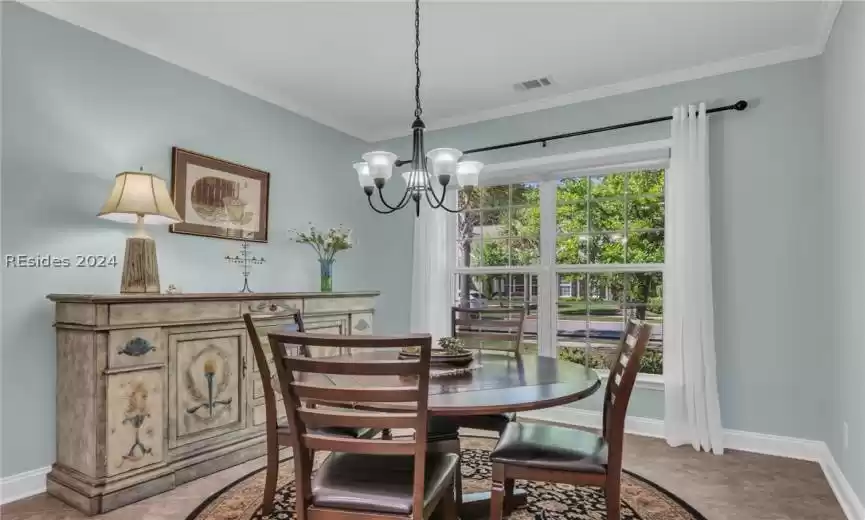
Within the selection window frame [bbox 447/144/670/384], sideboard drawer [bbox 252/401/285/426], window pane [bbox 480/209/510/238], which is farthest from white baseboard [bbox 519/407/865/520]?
sideboard drawer [bbox 252/401/285/426]

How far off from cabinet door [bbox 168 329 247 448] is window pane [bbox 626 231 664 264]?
274 centimetres

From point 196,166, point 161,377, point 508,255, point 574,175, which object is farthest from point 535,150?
point 161,377

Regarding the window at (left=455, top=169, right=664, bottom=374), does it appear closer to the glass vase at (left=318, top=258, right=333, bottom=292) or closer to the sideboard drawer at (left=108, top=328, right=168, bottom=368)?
the glass vase at (left=318, top=258, right=333, bottom=292)

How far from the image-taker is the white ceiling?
2730mm

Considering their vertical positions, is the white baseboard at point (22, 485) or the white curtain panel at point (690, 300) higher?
the white curtain panel at point (690, 300)

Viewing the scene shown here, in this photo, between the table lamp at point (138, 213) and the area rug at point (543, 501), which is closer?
the area rug at point (543, 501)

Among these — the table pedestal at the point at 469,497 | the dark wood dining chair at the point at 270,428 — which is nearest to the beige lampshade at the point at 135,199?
the dark wood dining chair at the point at 270,428

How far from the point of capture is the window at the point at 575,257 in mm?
3762

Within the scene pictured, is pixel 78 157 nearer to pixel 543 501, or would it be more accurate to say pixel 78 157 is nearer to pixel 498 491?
pixel 498 491

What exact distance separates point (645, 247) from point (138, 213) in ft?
10.7

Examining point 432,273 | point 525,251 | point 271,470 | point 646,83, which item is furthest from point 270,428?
point 646,83

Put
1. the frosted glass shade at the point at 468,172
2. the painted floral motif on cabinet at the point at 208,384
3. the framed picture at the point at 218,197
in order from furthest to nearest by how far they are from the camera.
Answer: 1. the framed picture at the point at 218,197
2. the painted floral motif on cabinet at the point at 208,384
3. the frosted glass shade at the point at 468,172

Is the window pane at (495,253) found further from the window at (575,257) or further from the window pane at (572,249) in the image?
the window pane at (572,249)

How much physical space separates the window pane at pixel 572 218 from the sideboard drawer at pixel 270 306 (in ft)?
6.87
